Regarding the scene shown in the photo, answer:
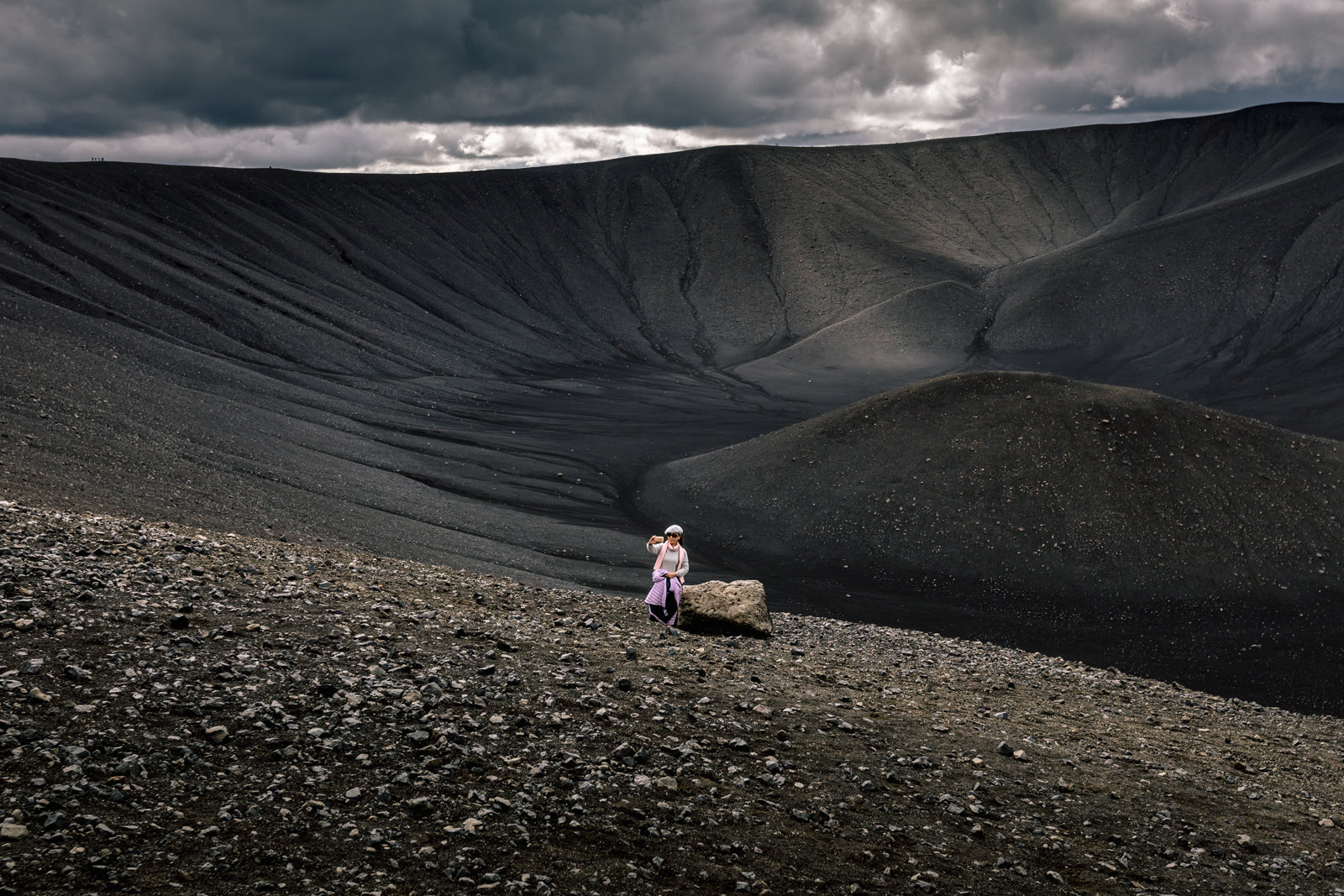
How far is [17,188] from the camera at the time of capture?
6950 cm

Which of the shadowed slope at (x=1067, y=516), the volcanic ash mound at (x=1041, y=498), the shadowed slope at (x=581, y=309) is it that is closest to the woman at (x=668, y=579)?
Result: the shadowed slope at (x=581, y=309)

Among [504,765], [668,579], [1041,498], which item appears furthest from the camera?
[1041,498]

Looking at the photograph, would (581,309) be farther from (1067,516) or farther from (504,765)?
(504,765)

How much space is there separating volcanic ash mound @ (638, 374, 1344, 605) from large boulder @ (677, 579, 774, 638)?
1837 cm

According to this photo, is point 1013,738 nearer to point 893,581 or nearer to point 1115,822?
point 1115,822

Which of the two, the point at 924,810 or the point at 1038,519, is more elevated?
the point at 1038,519

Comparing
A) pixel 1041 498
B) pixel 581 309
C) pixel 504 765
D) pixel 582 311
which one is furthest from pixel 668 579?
pixel 581 309

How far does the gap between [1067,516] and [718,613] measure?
2413cm

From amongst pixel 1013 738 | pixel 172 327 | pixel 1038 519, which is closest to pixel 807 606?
pixel 1038 519

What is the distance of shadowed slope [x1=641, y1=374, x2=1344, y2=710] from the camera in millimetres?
30016

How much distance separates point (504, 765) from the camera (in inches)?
364

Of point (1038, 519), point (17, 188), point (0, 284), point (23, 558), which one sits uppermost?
point (17, 188)

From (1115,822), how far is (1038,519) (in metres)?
26.7

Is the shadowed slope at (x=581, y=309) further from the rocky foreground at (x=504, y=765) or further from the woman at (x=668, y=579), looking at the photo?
the woman at (x=668, y=579)
